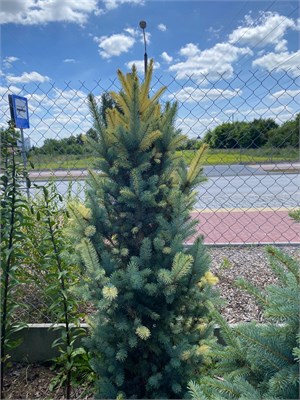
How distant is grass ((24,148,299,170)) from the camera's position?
262 centimetres

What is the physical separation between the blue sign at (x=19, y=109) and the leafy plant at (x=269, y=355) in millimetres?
2321

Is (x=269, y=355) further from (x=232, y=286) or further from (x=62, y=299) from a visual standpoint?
(x=232, y=286)

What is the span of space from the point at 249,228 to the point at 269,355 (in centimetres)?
477

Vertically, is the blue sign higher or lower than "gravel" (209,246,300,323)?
higher

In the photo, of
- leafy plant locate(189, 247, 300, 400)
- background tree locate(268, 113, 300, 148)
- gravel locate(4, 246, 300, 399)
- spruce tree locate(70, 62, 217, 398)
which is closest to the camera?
leafy plant locate(189, 247, 300, 400)

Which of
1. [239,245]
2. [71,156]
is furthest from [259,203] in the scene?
[71,156]

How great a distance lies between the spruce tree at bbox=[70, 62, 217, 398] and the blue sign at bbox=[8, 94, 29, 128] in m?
1.50

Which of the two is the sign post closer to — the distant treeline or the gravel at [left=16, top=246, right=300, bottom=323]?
the distant treeline

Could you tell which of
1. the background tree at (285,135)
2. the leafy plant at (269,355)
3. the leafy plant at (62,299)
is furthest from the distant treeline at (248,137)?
the leafy plant at (269,355)

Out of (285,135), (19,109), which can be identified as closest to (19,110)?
(19,109)

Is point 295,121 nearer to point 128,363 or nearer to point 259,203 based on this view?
point 128,363

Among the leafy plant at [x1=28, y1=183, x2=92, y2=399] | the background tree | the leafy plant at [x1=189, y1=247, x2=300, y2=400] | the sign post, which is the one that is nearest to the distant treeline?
the background tree

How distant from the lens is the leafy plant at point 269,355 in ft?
3.36

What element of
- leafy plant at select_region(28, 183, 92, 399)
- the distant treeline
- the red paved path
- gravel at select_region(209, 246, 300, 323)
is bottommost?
the red paved path
